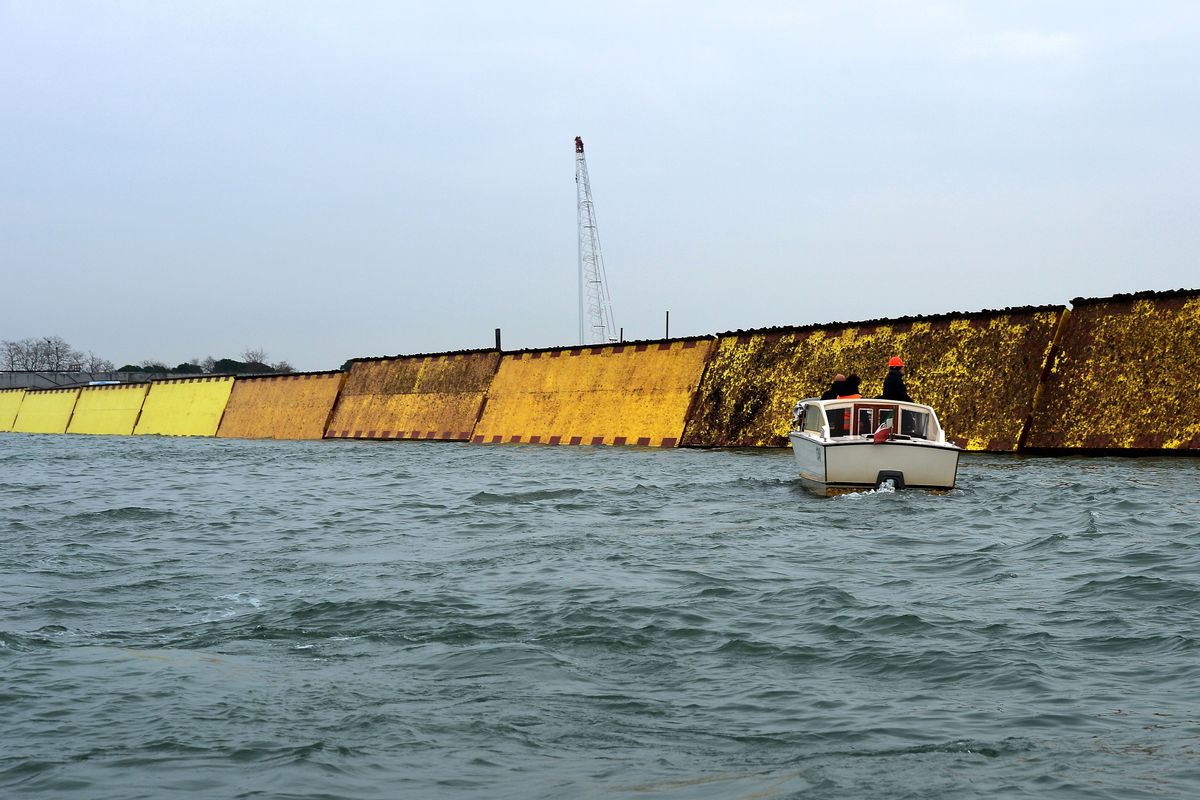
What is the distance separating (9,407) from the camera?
52156 mm

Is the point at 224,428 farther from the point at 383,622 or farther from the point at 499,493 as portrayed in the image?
the point at 383,622

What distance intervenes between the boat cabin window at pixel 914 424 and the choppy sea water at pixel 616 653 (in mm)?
1769

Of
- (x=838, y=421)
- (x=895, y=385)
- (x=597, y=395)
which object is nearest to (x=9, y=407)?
(x=597, y=395)

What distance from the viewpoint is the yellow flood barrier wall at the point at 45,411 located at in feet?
155

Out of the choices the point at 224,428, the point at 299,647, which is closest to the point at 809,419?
the point at 299,647

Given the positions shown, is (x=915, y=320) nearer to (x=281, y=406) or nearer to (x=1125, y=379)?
(x=1125, y=379)

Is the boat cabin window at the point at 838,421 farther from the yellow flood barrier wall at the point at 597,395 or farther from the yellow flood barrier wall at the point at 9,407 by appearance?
the yellow flood barrier wall at the point at 9,407

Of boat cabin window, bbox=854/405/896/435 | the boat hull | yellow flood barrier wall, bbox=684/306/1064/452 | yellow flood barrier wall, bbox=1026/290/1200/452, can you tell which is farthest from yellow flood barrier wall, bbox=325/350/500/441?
the boat hull

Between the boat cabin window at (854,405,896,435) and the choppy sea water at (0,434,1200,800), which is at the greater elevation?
the boat cabin window at (854,405,896,435)

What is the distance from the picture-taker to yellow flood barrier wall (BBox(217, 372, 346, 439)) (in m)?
34.2

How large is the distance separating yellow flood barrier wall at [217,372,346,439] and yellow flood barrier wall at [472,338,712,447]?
7.57 m

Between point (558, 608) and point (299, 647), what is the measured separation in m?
1.62

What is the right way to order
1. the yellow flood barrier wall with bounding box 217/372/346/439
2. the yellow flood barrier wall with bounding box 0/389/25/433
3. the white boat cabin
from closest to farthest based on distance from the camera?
the white boat cabin → the yellow flood barrier wall with bounding box 217/372/346/439 → the yellow flood barrier wall with bounding box 0/389/25/433

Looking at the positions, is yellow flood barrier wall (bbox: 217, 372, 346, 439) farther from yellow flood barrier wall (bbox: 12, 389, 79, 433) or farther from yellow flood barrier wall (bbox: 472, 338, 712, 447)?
yellow flood barrier wall (bbox: 12, 389, 79, 433)
